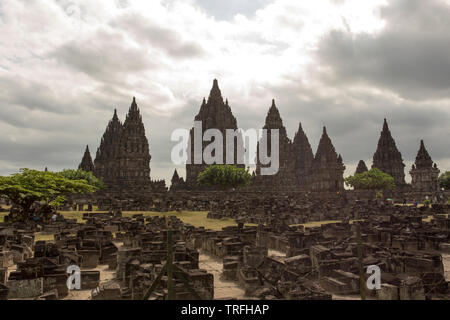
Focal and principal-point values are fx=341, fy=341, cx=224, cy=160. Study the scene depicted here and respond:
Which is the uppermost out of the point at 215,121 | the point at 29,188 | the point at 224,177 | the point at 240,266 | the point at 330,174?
the point at 215,121

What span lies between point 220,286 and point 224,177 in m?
43.1

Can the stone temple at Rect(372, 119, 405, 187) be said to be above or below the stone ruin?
above

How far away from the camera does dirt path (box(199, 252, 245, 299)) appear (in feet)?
27.1

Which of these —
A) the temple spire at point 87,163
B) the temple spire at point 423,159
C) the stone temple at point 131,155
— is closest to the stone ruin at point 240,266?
the stone temple at point 131,155

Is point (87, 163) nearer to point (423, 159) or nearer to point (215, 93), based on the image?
point (215, 93)

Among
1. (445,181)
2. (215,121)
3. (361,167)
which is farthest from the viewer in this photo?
(361,167)

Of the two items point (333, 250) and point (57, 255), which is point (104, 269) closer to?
point (57, 255)

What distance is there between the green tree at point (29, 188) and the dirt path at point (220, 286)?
1476cm

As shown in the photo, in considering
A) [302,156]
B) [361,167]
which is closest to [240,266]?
[302,156]

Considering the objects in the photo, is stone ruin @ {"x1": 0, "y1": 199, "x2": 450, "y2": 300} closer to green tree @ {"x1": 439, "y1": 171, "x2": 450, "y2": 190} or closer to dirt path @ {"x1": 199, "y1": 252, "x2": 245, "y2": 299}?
dirt path @ {"x1": 199, "y1": 252, "x2": 245, "y2": 299}

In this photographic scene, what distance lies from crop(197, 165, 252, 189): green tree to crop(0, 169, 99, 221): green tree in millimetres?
29349

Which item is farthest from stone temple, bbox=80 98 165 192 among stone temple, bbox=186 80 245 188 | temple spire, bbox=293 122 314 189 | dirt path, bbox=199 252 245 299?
dirt path, bbox=199 252 245 299

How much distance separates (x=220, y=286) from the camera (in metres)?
8.99
